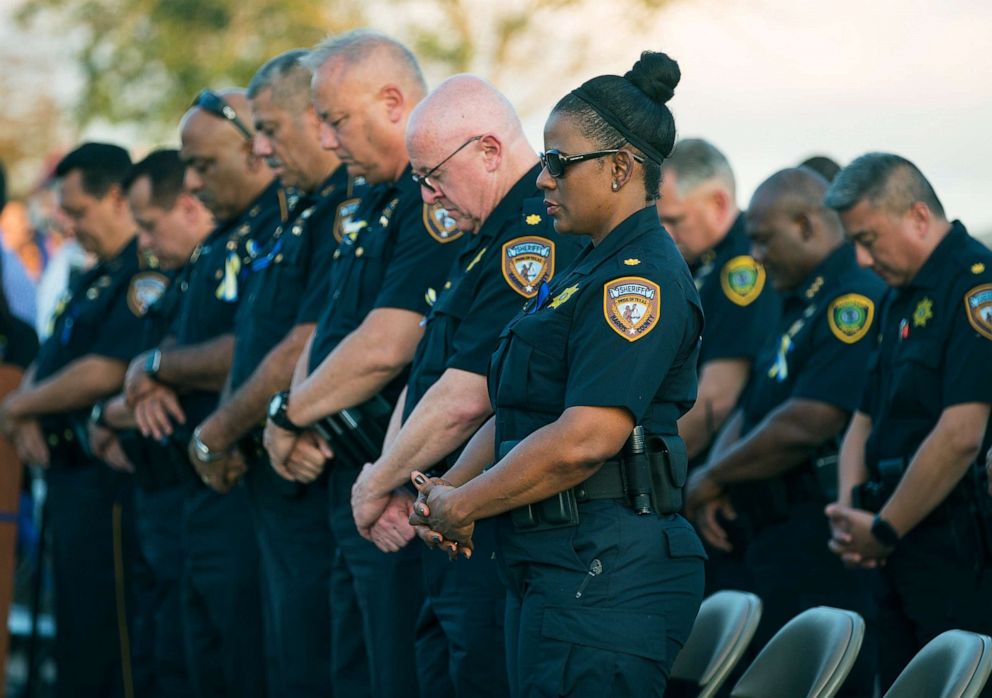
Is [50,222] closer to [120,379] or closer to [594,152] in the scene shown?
[120,379]

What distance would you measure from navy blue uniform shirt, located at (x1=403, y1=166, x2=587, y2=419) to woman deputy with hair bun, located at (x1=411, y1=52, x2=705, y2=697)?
0.39 metres

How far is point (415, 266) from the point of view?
471 centimetres

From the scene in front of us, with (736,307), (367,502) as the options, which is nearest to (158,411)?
(367,502)

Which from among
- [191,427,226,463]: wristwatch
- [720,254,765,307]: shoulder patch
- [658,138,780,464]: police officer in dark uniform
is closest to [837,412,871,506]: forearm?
[658,138,780,464]: police officer in dark uniform

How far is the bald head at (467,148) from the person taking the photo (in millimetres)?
4281

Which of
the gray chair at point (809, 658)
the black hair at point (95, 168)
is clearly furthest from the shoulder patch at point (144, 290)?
the gray chair at point (809, 658)

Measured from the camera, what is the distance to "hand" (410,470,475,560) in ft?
12.0

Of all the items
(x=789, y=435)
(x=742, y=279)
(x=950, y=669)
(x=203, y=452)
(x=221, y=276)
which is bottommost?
(x=950, y=669)

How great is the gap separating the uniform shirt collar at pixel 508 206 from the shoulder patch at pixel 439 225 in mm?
444

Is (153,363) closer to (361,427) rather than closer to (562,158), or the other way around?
(361,427)

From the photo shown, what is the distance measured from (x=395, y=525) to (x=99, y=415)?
270cm

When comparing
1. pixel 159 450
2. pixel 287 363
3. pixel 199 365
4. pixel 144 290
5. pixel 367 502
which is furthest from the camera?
pixel 144 290

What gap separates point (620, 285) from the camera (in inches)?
138

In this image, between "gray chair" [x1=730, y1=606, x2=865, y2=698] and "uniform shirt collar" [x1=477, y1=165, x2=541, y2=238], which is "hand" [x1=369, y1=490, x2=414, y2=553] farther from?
"gray chair" [x1=730, y1=606, x2=865, y2=698]
